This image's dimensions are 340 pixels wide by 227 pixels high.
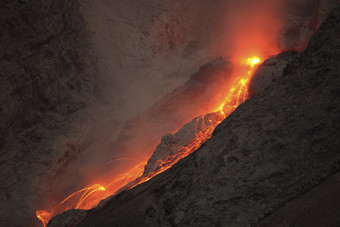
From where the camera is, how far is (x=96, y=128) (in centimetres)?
1102

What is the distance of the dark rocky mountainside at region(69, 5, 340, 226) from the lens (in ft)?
7.80

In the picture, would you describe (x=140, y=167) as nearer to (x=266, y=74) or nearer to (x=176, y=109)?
(x=176, y=109)

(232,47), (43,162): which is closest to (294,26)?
(232,47)

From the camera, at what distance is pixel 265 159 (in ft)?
8.70

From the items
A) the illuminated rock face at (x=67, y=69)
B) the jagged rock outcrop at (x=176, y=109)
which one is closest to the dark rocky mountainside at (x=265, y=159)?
the illuminated rock face at (x=67, y=69)

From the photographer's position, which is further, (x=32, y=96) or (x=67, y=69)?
(x=67, y=69)

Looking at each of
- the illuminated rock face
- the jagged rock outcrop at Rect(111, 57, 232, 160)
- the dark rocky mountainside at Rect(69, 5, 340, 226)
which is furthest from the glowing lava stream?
the dark rocky mountainside at Rect(69, 5, 340, 226)

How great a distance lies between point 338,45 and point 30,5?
9.31 meters

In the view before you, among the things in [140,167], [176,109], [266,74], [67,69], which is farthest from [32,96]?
[266,74]

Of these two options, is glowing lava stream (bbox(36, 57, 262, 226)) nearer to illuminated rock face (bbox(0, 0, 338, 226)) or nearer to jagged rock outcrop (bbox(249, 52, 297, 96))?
illuminated rock face (bbox(0, 0, 338, 226))

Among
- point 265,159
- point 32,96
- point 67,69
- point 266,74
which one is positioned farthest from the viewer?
point 67,69

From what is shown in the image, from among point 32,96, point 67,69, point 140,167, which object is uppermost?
point 67,69

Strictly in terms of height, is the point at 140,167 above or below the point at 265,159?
above

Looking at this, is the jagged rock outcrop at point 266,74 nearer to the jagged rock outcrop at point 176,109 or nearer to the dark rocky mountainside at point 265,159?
the jagged rock outcrop at point 176,109
